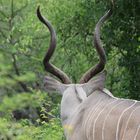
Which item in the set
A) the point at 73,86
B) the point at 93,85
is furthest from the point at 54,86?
the point at 93,85

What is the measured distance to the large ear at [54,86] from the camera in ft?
12.6

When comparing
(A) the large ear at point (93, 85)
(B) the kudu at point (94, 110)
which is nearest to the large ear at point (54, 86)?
(B) the kudu at point (94, 110)

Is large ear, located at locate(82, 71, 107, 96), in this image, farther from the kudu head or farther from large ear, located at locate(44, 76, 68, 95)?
large ear, located at locate(44, 76, 68, 95)

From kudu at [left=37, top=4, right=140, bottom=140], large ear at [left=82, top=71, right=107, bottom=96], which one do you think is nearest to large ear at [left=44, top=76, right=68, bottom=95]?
kudu at [left=37, top=4, right=140, bottom=140]

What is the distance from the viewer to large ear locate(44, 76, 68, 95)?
3.83 meters

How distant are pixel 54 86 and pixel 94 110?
723 millimetres

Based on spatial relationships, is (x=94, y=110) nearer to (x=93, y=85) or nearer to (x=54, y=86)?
(x=93, y=85)

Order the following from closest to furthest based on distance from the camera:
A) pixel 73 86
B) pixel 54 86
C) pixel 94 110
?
pixel 94 110
pixel 73 86
pixel 54 86

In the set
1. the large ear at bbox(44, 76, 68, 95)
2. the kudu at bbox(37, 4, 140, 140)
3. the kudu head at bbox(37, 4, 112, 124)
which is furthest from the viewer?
the large ear at bbox(44, 76, 68, 95)

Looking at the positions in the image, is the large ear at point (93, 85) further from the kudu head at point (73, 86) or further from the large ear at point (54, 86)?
the large ear at point (54, 86)

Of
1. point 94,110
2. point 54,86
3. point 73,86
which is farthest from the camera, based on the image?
point 54,86

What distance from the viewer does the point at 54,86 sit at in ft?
12.8

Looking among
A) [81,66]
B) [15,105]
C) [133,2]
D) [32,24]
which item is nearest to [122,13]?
[133,2]

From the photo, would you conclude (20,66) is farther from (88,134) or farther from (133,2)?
(88,134)
